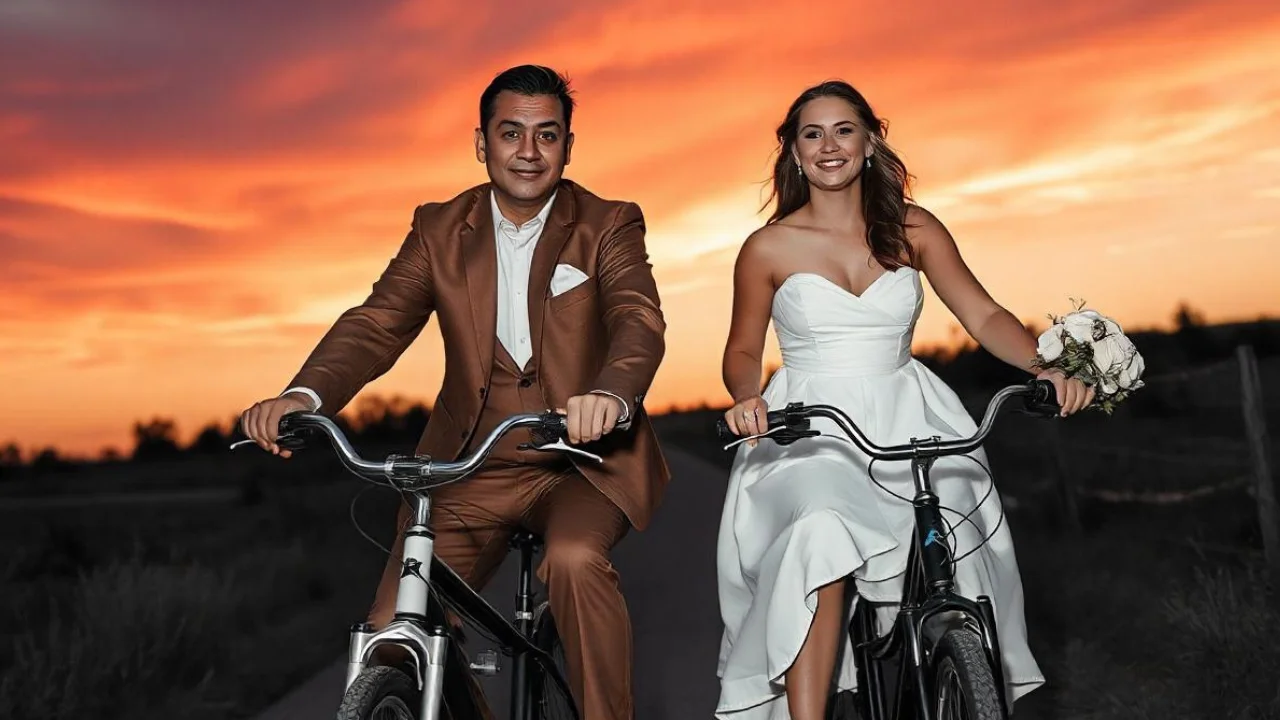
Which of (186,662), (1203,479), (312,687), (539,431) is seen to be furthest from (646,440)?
(1203,479)

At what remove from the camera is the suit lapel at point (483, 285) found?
4.48 meters

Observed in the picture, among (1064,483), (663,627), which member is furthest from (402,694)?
(1064,483)

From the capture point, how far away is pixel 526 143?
4.49 meters

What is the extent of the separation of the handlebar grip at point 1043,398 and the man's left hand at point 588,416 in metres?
1.34

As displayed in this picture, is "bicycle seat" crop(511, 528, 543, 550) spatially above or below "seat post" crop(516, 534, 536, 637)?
above

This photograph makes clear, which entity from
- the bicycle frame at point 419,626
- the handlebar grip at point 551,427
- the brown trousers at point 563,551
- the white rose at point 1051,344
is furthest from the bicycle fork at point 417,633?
the white rose at point 1051,344

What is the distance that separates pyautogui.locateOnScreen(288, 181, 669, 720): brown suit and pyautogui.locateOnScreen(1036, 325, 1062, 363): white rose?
3.70 ft

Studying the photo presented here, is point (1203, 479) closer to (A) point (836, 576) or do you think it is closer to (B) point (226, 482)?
(A) point (836, 576)

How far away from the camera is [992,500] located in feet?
15.7

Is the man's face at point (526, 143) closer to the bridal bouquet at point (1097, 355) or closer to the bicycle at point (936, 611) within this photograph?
the bicycle at point (936, 611)

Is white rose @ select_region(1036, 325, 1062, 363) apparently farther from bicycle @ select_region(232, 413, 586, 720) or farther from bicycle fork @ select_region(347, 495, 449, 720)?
bicycle fork @ select_region(347, 495, 449, 720)

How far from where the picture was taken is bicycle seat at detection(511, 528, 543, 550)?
181 inches

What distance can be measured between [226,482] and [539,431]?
166ft

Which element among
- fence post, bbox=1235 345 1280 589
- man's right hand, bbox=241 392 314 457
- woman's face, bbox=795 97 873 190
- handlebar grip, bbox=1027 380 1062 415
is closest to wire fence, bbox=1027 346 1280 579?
fence post, bbox=1235 345 1280 589
